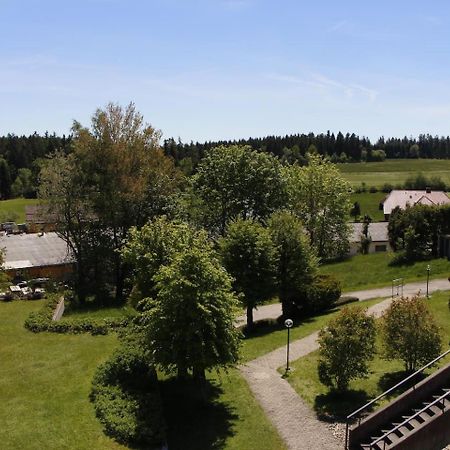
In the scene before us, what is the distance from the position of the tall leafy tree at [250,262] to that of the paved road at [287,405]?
4.08 meters

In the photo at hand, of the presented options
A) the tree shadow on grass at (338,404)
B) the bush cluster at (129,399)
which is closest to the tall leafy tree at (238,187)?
the bush cluster at (129,399)

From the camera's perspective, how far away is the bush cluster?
17.2 m

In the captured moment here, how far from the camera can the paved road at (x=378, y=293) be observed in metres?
35.3

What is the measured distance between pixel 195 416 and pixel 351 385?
6422 mm

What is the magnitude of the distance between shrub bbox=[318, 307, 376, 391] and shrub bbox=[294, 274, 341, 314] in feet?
39.3

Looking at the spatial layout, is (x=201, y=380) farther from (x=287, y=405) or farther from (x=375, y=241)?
(x=375, y=241)

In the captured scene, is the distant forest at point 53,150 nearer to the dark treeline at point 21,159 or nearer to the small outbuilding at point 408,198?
the dark treeline at point 21,159

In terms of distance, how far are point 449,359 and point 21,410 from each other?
16923 millimetres

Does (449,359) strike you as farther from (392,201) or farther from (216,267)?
(392,201)

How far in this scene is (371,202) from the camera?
105250 millimetres

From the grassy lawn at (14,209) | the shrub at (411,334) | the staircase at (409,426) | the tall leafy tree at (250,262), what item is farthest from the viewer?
the grassy lawn at (14,209)

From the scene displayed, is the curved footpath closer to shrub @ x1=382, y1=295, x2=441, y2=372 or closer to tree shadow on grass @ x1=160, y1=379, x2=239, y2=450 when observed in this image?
tree shadow on grass @ x1=160, y1=379, x2=239, y2=450

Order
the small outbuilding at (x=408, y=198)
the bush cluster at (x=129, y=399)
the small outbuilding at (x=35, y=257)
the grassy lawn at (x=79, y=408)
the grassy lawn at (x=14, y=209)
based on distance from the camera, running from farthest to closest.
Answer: the grassy lawn at (x=14, y=209), the small outbuilding at (x=408, y=198), the small outbuilding at (x=35, y=257), the grassy lawn at (x=79, y=408), the bush cluster at (x=129, y=399)

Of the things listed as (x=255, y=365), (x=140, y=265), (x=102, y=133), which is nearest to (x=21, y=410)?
(x=140, y=265)
